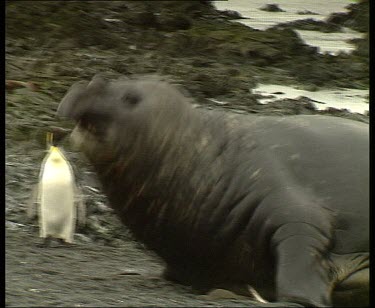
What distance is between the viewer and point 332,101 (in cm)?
972

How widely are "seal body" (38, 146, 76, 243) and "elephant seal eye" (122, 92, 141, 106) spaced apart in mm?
1700

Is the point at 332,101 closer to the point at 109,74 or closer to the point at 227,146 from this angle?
the point at 109,74

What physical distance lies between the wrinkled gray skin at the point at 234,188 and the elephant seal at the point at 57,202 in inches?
65.8

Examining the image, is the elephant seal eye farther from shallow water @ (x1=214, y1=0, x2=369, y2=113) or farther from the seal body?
shallow water @ (x1=214, y1=0, x2=369, y2=113)

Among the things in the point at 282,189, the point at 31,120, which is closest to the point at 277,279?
the point at 282,189

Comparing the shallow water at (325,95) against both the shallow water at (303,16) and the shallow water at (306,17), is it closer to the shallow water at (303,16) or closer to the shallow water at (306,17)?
the shallow water at (306,17)

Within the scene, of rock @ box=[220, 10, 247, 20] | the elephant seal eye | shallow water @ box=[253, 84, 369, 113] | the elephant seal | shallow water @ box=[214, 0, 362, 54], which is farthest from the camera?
rock @ box=[220, 10, 247, 20]

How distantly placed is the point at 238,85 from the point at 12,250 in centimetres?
424

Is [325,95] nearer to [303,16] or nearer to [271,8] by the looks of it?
[303,16]

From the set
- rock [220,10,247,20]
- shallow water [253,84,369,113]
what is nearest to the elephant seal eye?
shallow water [253,84,369,113]

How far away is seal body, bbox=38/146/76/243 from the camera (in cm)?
687

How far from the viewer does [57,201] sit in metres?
6.98

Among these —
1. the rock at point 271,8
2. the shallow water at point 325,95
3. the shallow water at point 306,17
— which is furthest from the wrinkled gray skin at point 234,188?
the rock at point 271,8

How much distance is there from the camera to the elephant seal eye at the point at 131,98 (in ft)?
17.3
